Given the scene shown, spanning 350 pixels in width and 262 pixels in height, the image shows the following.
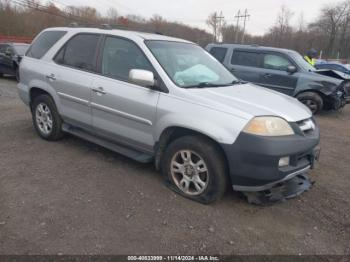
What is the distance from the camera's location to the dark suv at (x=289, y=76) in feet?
29.0

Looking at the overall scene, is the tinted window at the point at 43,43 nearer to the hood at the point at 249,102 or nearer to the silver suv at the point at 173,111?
the silver suv at the point at 173,111

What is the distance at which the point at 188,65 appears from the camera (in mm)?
4109

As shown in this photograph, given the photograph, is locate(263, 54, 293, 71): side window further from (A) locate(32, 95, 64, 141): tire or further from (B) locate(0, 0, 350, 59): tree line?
(B) locate(0, 0, 350, 59): tree line

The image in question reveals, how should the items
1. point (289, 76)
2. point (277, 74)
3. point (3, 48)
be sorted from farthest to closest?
point (3, 48) < point (277, 74) < point (289, 76)

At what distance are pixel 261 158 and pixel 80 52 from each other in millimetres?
3016

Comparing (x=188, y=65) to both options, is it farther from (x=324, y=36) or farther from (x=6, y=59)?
(x=324, y=36)

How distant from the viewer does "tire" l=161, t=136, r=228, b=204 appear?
3322 mm

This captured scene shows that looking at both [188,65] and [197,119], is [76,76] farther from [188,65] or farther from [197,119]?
[197,119]

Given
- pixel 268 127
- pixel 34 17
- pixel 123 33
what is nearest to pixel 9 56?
pixel 123 33

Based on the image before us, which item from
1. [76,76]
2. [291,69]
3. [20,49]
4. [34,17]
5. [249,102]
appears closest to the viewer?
[249,102]

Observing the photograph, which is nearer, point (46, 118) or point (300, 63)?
point (46, 118)

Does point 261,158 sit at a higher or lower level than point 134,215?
higher

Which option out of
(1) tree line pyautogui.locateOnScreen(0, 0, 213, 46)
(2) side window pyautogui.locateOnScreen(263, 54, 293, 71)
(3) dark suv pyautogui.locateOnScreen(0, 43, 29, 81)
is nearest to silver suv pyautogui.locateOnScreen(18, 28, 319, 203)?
(2) side window pyautogui.locateOnScreen(263, 54, 293, 71)

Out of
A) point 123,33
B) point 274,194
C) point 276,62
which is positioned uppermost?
point 123,33
